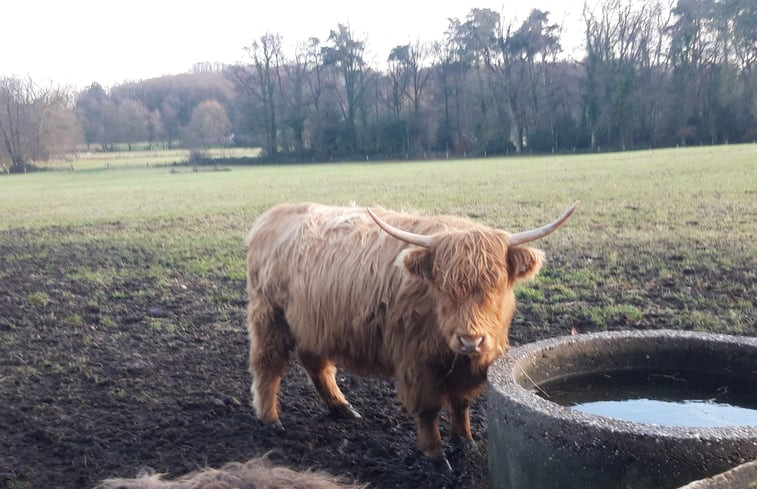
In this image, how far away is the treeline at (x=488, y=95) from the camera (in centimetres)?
4697

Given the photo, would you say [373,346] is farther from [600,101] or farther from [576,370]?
[600,101]

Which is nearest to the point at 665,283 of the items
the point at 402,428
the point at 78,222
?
the point at 402,428

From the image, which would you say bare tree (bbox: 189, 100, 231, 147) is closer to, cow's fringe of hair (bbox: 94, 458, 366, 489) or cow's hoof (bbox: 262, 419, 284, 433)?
cow's hoof (bbox: 262, 419, 284, 433)

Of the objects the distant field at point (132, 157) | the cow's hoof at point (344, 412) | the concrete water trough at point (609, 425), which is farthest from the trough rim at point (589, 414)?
the distant field at point (132, 157)

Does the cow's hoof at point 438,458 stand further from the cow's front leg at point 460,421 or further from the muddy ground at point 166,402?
the cow's front leg at point 460,421

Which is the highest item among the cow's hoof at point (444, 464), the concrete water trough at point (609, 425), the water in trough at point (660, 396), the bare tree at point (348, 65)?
the bare tree at point (348, 65)

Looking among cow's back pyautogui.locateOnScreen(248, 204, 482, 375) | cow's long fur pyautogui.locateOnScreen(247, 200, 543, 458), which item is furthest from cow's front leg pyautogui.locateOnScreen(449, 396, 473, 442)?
cow's back pyautogui.locateOnScreen(248, 204, 482, 375)

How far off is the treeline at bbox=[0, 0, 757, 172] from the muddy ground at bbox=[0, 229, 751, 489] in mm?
44605

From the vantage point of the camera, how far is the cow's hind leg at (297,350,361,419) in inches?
180

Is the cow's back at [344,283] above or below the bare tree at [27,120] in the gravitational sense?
below

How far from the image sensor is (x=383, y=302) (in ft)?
13.3

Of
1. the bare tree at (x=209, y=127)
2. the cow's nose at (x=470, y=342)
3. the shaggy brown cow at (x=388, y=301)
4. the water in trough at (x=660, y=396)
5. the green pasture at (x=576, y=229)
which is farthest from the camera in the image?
the bare tree at (x=209, y=127)

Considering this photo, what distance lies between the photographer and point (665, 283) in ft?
23.1

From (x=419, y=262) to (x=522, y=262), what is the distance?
21.4 inches
